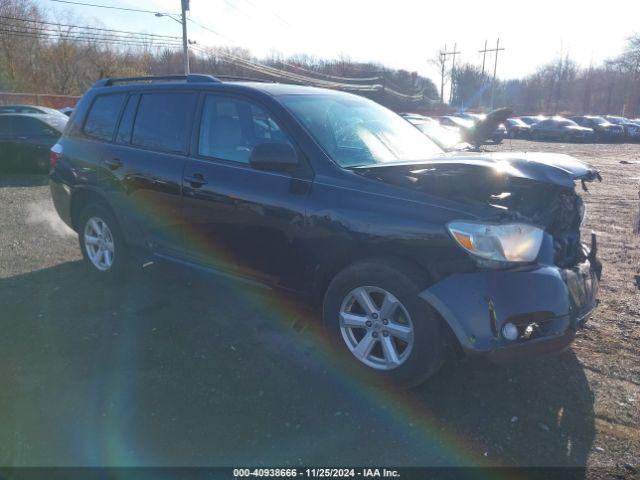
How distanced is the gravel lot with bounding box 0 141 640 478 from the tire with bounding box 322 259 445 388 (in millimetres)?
188

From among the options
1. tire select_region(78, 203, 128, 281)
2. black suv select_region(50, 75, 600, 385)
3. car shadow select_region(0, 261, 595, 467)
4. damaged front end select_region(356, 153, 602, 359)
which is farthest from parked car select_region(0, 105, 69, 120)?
damaged front end select_region(356, 153, 602, 359)

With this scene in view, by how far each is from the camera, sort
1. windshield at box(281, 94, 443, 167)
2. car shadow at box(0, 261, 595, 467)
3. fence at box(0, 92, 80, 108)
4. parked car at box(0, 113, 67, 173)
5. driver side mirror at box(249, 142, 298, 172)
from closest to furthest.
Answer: car shadow at box(0, 261, 595, 467) → driver side mirror at box(249, 142, 298, 172) → windshield at box(281, 94, 443, 167) → parked car at box(0, 113, 67, 173) → fence at box(0, 92, 80, 108)

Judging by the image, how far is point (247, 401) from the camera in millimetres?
3137

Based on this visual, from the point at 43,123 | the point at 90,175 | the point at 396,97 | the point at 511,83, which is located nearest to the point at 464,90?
the point at 511,83

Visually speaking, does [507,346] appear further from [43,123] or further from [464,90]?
[464,90]

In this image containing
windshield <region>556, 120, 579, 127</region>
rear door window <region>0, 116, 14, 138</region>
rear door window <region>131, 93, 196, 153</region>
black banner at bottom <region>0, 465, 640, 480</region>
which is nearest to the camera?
black banner at bottom <region>0, 465, 640, 480</region>

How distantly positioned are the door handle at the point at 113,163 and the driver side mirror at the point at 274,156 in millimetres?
1910

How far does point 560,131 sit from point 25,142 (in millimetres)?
32149

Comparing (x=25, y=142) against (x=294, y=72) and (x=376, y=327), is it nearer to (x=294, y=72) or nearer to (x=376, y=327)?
(x=376, y=327)

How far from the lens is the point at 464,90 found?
271 feet

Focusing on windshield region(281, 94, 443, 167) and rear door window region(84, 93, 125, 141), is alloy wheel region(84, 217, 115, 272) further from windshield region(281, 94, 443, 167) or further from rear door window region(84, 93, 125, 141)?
windshield region(281, 94, 443, 167)

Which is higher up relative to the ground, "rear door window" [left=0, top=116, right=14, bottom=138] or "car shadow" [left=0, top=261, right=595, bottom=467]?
"rear door window" [left=0, top=116, right=14, bottom=138]

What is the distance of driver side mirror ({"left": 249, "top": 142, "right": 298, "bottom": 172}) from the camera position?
338 cm

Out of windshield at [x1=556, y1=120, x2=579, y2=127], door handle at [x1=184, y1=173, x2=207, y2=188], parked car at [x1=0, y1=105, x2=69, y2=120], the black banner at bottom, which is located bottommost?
the black banner at bottom
